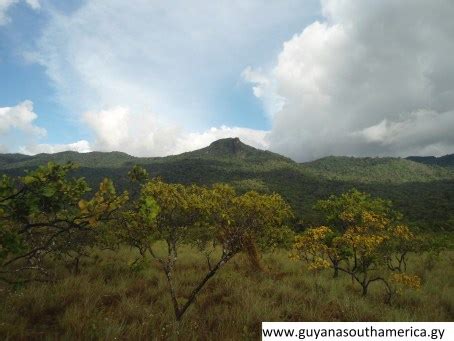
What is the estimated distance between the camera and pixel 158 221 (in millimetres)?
10008

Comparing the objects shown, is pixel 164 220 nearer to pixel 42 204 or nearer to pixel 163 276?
pixel 163 276

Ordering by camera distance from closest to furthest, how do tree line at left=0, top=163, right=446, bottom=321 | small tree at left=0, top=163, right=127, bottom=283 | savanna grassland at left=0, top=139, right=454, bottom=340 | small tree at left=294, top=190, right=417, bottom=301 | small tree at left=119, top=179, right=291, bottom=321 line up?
small tree at left=0, top=163, right=127, bottom=283, tree line at left=0, top=163, right=446, bottom=321, savanna grassland at left=0, top=139, right=454, bottom=340, small tree at left=119, top=179, right=291, bottom=321, small tree at left=294, top=190, right=417, bottom=301

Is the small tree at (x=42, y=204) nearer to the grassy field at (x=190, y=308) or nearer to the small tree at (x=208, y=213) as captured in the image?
the grassy field at (x=190, y=308)

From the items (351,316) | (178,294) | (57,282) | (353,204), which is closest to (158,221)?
(178,294)

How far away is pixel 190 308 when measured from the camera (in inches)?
374

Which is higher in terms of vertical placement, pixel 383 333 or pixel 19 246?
pixel 19 246

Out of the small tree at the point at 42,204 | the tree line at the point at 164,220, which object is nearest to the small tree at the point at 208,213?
the tree line at the point at 164,220

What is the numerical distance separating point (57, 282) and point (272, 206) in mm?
7356

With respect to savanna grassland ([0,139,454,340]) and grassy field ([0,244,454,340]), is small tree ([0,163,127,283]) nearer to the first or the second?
savanna grassland ([0,139,454,340])

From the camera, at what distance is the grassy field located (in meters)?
7.21

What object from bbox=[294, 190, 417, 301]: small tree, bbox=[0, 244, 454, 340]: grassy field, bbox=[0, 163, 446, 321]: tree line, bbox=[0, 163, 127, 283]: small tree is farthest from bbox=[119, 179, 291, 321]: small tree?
bbox=[0, 163, 127, 283]: small tree

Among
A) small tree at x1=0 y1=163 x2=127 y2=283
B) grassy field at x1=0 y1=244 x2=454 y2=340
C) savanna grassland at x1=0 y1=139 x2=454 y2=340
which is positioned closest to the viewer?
small tree at x1=0 y1=163 x2=127 y2=283

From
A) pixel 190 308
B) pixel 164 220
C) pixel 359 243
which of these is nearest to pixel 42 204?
pixel 164 220

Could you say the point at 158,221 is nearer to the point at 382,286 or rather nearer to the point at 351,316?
the point at 351,316
